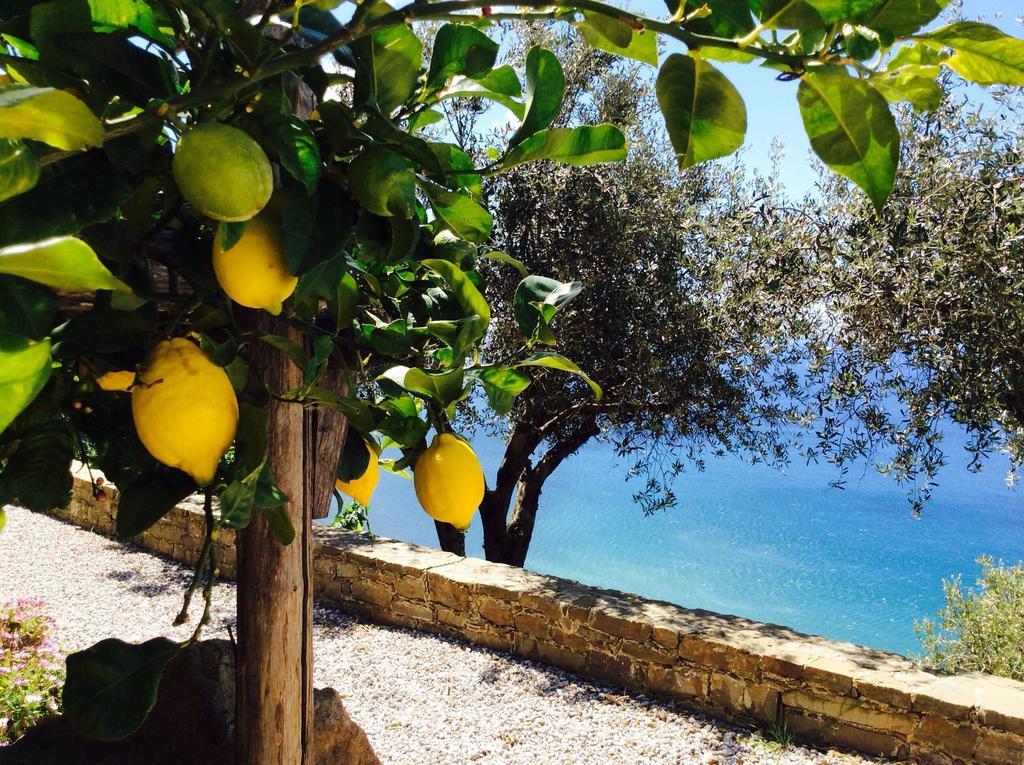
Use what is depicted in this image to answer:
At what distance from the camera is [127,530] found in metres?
0.64

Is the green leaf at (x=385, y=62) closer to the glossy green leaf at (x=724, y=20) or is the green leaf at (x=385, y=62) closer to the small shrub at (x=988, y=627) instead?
the glossy green leaf at (x=724, y=20)

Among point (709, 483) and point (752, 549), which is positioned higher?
point (709, 483)

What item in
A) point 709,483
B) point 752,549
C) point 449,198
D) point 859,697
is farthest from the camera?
point 709,483

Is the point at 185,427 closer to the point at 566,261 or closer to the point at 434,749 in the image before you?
the point at 434,749

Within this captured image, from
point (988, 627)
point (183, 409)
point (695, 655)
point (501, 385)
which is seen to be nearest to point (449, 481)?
point (501, 385)

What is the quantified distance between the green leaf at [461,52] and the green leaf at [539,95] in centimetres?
4

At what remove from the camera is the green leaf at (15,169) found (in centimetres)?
35

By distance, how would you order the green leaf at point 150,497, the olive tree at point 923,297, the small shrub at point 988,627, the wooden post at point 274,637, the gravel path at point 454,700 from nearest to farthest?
the green leaf at point 150,497 < the wooden post at point 274,637 < the gravel path at point 454,700 < the olive tree at point 923,297 < the small shrub at point 988,627

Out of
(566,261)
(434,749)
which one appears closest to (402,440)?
(434,749)

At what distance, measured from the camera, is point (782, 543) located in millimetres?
16344

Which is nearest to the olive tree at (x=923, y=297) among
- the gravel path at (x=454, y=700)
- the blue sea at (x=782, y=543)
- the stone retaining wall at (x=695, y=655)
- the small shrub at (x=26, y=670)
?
the stone retaining wall at (x=695, y=655)

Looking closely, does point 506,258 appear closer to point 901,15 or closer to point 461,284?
point 461,284

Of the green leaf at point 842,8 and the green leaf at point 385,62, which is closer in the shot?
the green leaf at point 842,8

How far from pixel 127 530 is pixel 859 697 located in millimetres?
3623
